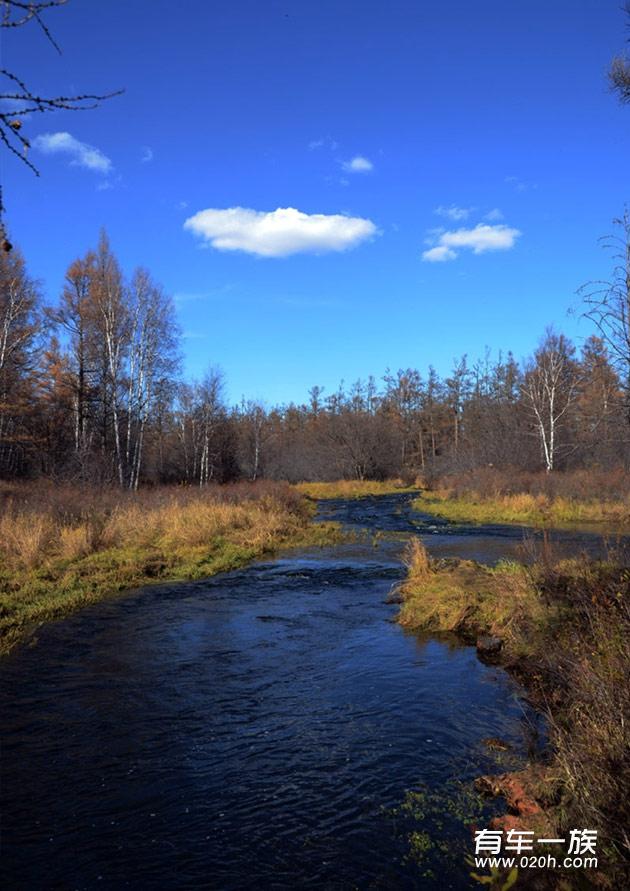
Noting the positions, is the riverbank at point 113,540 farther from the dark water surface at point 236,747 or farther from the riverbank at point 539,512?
the riverbank at point 539,512

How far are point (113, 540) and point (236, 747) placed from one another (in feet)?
38.9

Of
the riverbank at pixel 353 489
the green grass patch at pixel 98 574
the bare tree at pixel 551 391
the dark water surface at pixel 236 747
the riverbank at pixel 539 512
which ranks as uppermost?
the bare tree at pixel 551 391

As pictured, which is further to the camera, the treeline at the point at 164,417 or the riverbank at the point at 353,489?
the riverbank at the point at 353,489

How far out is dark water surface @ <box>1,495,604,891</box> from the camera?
450 cm

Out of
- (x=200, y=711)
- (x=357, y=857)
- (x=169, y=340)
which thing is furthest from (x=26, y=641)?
(x=169, y=340)

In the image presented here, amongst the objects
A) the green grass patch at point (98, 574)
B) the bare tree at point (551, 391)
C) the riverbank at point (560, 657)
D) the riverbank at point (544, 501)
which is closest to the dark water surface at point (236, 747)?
the riverbank at point (560, 657)

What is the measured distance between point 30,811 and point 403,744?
11.8ft

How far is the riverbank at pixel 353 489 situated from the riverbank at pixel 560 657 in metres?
32.6

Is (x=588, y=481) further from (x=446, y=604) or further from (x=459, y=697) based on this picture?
(x=459, y=697)

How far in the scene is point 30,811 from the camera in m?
5.14

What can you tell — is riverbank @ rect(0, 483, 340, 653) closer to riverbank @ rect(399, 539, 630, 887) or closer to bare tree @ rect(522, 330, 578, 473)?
Result: riverbank @ rect(399, 539, 630, 887)

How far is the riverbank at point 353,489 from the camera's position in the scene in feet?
155

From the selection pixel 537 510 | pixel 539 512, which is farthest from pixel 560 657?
pixel 537 510

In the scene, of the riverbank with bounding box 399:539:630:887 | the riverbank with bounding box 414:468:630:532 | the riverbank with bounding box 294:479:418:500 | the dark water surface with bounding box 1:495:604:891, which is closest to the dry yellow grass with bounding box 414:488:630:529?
the riverbank with bounding box 414:468:630:532
